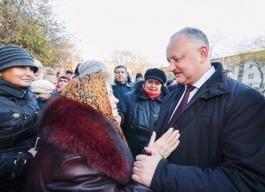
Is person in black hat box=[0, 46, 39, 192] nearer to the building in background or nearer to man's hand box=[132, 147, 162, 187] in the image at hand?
man's hand box=[132, 147, 162, 187]

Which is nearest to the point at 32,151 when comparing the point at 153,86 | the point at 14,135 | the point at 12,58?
the point at 14,135

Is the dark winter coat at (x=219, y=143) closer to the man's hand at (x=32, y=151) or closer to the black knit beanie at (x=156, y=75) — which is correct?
the man's hand at (x=32, y=151)

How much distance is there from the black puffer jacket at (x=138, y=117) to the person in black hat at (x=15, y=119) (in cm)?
181

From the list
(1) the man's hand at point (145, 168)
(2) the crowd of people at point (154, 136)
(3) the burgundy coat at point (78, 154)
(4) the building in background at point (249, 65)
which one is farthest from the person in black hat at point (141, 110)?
(4) the building in background at point (249, 65)

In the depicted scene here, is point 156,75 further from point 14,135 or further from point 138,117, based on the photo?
point 14,135

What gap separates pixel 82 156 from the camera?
1.38 m

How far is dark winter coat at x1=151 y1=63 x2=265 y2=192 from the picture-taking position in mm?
1445

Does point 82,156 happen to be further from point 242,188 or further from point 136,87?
point 136,87

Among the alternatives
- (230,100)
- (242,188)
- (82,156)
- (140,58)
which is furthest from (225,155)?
→ (140,58)

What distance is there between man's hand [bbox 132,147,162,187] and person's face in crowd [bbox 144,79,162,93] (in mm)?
2324

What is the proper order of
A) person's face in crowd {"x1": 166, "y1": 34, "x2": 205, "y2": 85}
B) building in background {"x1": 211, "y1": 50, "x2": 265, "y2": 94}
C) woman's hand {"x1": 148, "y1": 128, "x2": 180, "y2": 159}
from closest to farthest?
woman's hand {"x1": 148, "y1": 128, "x2": 180, "y2": 159} < person's face in crowd {"x1": 166, "y1": 34, "x2": 205, "y2": 85} < building in background {"x1": 211, "y1": 50, "x2": 265, "y2": 94}

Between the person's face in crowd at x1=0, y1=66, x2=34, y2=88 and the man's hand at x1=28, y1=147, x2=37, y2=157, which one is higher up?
the person's face in crowd at x1=0, y1=66, x2=34, y2=88

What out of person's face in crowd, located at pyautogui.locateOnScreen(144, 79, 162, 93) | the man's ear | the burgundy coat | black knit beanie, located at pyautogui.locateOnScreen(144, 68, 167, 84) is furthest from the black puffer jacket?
the burgundy coat

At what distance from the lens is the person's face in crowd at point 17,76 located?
2.25m
